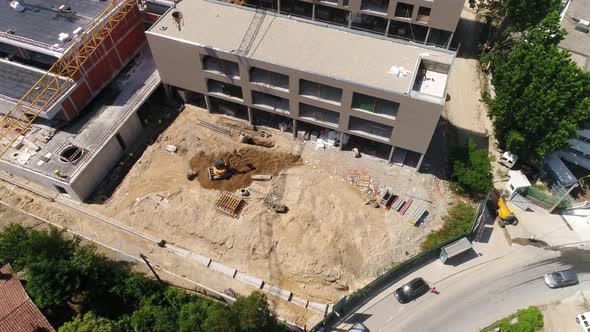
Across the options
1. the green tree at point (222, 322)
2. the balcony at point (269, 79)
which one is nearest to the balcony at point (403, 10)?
the balcony at point (269, 79)

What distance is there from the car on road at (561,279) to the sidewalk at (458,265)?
15.4 ft

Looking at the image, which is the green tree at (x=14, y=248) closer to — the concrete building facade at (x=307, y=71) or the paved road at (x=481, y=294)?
the concrete building facade at (x=307, y=71)

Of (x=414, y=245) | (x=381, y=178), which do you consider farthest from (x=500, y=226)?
(x=381, y=178)

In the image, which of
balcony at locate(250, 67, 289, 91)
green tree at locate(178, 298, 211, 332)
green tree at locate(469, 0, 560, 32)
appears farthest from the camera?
green tree at locate(469, 0, 560, 32)

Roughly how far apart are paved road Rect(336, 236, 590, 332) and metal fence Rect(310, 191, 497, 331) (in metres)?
0.68

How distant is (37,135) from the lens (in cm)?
4988

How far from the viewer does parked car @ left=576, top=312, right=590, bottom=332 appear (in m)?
39.4

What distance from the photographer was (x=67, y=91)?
48.7 m

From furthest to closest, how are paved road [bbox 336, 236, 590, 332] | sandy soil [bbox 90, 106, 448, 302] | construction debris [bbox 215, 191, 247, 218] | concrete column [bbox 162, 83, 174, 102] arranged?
concrete column [bbox 162, 83, 174, 102], construction debris [bbox 215, 191, 247, 218], sandy soil [bbox 90, 106, 448, 302], paved road [bbox 336, 236, 590, 332]

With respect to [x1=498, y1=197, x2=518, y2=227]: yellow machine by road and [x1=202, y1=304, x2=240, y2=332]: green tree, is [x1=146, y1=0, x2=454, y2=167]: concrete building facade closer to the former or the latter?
[x1=498, y1=197, x2=518, y2=227]: yellow machine by road

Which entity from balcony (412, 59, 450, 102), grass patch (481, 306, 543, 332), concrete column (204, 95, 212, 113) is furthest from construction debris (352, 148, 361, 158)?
grass patch (481, 306, 543, 332)

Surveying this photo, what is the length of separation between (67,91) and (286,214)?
29.8 meters

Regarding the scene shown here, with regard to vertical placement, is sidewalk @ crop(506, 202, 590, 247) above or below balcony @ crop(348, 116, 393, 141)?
below

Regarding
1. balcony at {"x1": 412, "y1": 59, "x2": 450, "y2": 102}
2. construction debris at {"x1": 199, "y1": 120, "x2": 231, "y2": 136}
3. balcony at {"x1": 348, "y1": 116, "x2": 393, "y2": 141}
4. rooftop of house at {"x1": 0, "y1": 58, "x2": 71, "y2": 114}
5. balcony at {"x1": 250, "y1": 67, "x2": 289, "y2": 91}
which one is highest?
balcony at {"x1": 412, "y1": 59, "x2": 450, "y2": 102}
